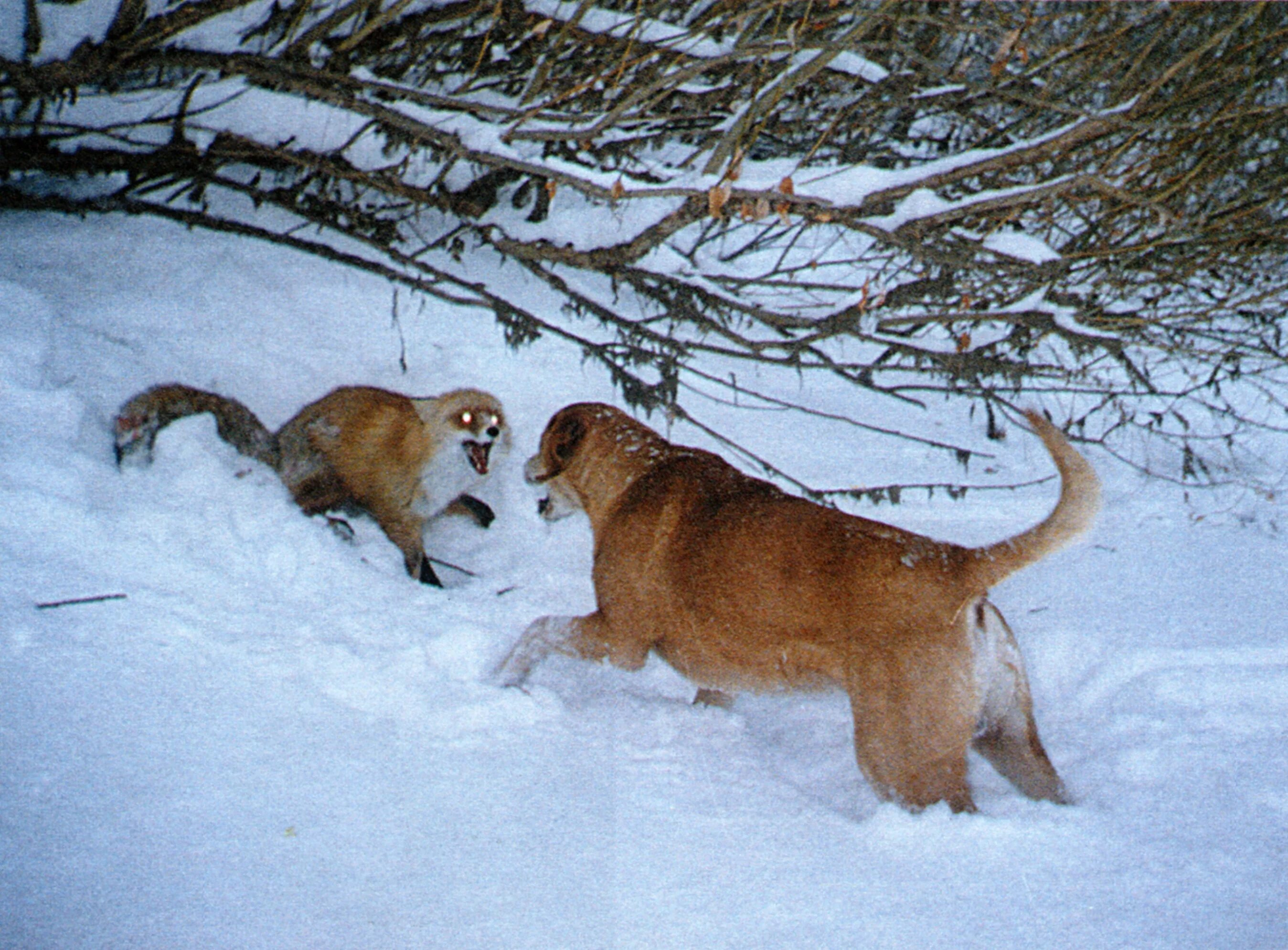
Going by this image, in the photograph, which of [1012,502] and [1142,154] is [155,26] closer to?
[1142,154]

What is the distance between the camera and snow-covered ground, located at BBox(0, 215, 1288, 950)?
2158mm

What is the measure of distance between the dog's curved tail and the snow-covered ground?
842 millimetres

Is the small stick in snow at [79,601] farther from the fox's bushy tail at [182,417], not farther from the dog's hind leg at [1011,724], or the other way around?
the dog's hind leg at [1011,724]

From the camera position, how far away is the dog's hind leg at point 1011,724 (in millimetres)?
2991

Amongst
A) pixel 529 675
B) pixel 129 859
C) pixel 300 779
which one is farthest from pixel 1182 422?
pixel 129 859

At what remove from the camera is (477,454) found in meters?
4.66

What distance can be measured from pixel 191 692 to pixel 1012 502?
15.3ft

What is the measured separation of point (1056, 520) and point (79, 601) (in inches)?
125

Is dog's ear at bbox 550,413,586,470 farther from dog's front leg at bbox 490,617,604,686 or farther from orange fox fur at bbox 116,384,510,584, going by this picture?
dog's front leg at bbox 490,617,604,686

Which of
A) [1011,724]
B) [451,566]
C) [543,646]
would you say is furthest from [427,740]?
[1011,724]

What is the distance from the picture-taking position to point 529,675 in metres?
3.55

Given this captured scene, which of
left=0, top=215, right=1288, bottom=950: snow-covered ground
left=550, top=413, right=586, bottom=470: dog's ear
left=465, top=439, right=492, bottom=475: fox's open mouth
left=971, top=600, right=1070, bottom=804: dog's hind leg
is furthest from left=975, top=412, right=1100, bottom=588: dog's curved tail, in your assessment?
left=465, top=439, right=492, bottom=475: fox's open mouth

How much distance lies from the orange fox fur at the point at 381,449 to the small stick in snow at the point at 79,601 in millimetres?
1197

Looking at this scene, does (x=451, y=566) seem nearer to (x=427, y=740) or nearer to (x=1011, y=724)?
(x=427, y=740)
